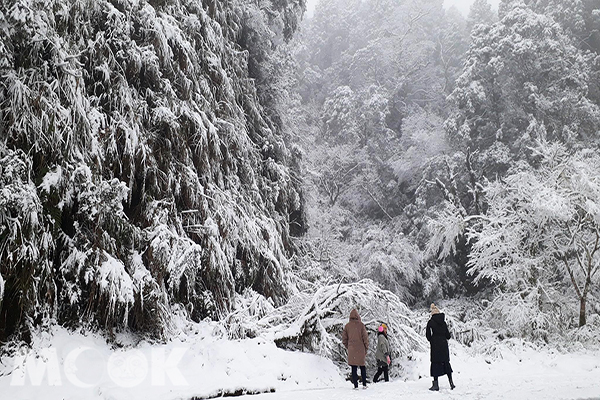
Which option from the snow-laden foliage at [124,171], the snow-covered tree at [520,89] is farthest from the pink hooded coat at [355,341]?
the snow-covered tree at [520,89]

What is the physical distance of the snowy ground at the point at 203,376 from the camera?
5.79 m

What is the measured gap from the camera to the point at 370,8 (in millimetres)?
37250

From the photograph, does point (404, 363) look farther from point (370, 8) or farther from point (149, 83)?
point (370, 8)

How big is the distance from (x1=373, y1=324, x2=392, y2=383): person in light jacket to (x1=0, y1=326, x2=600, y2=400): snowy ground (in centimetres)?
59

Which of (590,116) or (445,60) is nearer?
(590,116)

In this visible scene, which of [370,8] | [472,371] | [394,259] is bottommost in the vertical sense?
[472,371]

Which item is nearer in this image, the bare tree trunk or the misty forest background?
the misty forest background

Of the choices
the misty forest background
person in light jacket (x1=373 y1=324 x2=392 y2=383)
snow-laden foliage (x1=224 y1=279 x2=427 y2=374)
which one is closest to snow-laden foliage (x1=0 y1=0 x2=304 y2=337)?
the misty forest background

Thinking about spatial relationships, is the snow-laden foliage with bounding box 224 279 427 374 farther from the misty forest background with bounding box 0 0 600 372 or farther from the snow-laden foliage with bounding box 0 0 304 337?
the snow-laden foliage with bounding box 0 0 304 337

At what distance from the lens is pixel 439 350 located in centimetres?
678

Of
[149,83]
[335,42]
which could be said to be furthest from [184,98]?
[335,42]

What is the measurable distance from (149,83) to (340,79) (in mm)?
25706

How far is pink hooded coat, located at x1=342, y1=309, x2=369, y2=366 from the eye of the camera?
699cm

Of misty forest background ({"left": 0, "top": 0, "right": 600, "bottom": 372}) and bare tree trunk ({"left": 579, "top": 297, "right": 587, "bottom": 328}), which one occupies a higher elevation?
misty forest background ({"left": 0, "top": 0, "right": 600, "bottom": 372})
